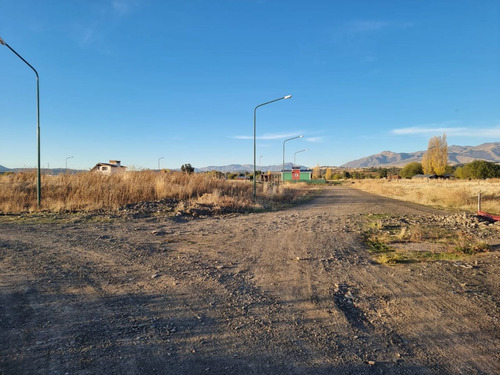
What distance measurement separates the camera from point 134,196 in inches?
651

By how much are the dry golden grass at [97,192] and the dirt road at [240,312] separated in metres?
8.00

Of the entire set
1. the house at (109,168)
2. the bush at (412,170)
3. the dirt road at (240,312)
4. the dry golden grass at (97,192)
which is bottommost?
the dirt road at (240,312)

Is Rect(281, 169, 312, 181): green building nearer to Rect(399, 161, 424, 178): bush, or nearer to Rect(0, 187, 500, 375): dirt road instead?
Rect(399, 161, 424, 178): bush

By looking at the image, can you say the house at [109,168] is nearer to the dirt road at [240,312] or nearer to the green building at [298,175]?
the dirt road at [240,312]

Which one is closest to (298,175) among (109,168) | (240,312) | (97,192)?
(109,168)

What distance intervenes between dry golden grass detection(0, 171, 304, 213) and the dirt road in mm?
8000

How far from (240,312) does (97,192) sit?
46.5ft

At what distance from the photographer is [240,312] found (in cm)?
397

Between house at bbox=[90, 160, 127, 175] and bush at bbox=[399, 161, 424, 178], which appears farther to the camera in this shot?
bush at bbox=[399, 161, 424, 178]

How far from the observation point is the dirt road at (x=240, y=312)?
2.91 metres

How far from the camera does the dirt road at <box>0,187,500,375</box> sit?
2.91 m

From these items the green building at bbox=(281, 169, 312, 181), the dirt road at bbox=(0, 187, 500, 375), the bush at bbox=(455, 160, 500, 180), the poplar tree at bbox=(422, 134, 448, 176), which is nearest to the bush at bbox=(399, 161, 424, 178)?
the poplar tree at bbox=(422, 134, 448, 176)

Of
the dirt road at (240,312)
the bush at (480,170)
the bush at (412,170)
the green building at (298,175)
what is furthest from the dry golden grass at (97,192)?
the bush at (412,170)

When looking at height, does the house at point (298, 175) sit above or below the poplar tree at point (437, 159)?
below
